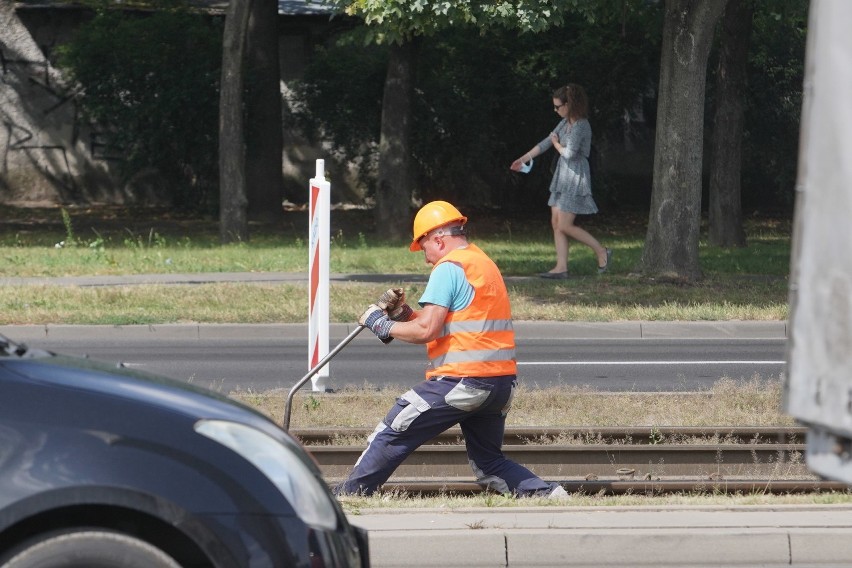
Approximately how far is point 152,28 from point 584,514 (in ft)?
71.5

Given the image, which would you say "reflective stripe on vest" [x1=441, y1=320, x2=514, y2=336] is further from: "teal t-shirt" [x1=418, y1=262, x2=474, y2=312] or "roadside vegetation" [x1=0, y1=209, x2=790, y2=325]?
"roadside vegetation" [x1=0, y1=209, x2=790, y2=325]

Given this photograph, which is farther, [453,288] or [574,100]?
[574,100]

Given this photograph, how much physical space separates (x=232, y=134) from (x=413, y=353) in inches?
365

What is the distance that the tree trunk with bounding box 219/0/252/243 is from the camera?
2114cm

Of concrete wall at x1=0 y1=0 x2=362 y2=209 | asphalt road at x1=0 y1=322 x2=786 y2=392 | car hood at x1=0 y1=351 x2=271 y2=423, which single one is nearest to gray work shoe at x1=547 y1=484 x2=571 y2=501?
car hood at x1=0 y1=351 x2=271 y2=423

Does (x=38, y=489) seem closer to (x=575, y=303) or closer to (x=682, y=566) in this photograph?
(x=682, y=566)

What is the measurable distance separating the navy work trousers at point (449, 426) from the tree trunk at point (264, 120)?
19.1 metres

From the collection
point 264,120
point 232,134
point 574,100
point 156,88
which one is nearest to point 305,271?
point 574,100

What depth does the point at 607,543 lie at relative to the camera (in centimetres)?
563

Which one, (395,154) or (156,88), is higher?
(156,88)

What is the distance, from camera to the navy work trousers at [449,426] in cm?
688

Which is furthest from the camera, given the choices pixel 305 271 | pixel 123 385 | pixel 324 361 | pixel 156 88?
pixel 156 88

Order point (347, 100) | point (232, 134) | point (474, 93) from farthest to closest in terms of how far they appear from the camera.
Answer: point (474, 93) → point (347, 100) → point (232, 134)

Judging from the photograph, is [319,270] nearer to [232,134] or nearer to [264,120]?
[232,134]
